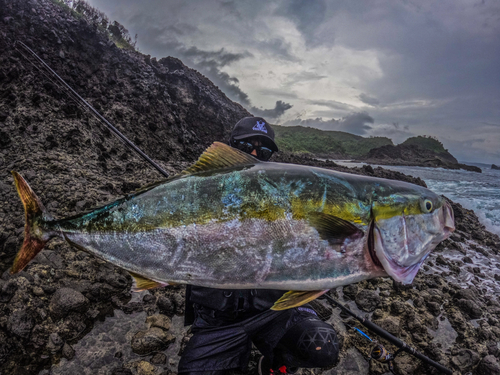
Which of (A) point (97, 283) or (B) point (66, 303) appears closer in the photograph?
(B) point (66, 303)

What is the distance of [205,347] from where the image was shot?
2076mm

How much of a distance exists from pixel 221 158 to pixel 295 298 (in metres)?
0.96

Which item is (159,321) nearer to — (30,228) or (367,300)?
(30,228)

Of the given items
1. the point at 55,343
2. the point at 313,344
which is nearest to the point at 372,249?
the point at 313,344

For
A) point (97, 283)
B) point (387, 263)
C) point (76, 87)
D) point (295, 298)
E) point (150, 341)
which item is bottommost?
point (150, 341)

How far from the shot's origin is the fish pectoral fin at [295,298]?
141 cm

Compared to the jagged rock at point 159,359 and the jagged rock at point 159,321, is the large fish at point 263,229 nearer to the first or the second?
the jagged rock at point 159,359

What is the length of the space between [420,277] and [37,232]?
510 cm

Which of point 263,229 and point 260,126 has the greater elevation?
point 260,126

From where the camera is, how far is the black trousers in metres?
2.03

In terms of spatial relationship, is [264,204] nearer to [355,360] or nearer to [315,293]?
[315,293]

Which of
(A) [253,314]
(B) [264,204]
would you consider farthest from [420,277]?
(B) [264,204]

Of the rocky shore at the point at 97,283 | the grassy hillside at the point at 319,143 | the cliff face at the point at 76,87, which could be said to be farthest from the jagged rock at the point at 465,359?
the grassy hillside at the point at 319,143

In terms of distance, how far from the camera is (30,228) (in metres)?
1.67
